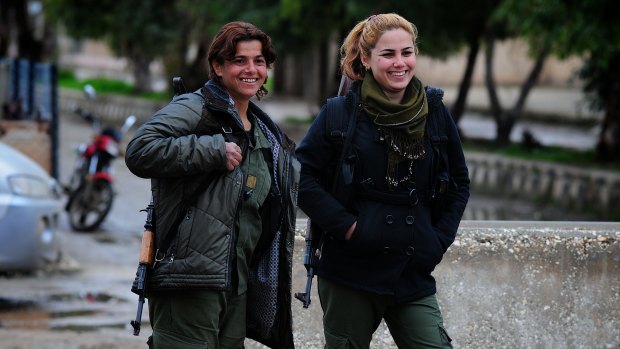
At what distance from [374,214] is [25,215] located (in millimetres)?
5148

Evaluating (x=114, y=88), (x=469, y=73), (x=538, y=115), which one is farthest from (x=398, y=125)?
(x=114, y=88)

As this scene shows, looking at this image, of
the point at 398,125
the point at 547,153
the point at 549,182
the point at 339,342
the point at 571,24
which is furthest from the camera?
the point at 547,153

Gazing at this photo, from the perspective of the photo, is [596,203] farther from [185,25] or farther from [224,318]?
[185,25]

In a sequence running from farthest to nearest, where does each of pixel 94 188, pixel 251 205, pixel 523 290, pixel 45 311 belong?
pixel 94 188, pixel 45 311, pixel 523 290, pixel 251 205

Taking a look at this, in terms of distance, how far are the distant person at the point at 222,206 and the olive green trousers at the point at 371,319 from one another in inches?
7.4

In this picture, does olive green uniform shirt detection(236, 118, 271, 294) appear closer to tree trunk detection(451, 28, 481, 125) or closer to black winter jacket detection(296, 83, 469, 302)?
black winter jacket detection(296, 83, 469, 302)

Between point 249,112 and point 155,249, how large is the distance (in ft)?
2.17

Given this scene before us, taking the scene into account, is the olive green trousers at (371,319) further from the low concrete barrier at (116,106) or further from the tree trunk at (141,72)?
the tree trunk at (141,72)

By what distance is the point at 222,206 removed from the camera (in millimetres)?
3912

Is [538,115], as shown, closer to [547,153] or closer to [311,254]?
[547,153]

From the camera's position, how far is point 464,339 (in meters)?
5.47

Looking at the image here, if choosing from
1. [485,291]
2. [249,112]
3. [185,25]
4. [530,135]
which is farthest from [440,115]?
[185,25]

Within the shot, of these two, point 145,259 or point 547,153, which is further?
point 547,153

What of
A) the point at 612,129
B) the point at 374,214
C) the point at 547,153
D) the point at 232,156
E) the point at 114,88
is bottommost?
the point at 114,88
